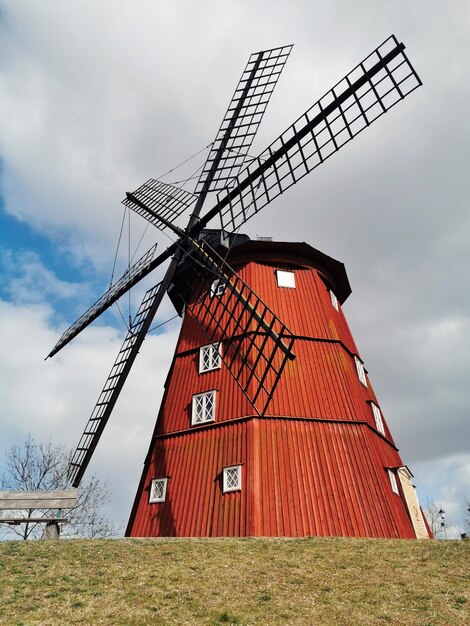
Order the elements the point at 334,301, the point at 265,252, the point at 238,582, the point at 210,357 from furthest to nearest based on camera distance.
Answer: the point at 334,301
the point at 265,252
the point at 210,357
the point at 238,582

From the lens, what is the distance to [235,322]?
17.1 m

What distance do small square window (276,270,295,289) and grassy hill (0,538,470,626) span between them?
31.8 feet

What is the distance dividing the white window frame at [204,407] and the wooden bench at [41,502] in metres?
4.64

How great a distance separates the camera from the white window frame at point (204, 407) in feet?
52.8

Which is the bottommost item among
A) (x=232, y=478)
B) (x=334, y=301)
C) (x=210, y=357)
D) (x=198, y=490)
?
(x=198, y=490)

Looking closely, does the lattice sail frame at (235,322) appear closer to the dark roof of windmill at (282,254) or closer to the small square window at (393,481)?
the dark roof of windmill at (282,254)

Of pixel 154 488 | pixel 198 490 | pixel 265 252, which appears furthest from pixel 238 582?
pixel 265 252

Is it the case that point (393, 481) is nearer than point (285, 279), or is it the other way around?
point (393, 481)

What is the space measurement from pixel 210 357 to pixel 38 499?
24.0 ft

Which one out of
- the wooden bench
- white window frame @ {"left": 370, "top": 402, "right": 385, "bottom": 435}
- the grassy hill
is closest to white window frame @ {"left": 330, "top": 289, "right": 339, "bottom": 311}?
white window frame @ {"left": 370, "top": 402, "right": 385, "bottom": 435}

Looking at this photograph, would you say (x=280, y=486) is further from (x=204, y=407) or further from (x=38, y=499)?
(x=38, y=499)

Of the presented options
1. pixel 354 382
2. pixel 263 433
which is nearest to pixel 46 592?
pixel 263 433

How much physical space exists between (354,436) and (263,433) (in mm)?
3028

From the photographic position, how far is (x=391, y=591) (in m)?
8.41
